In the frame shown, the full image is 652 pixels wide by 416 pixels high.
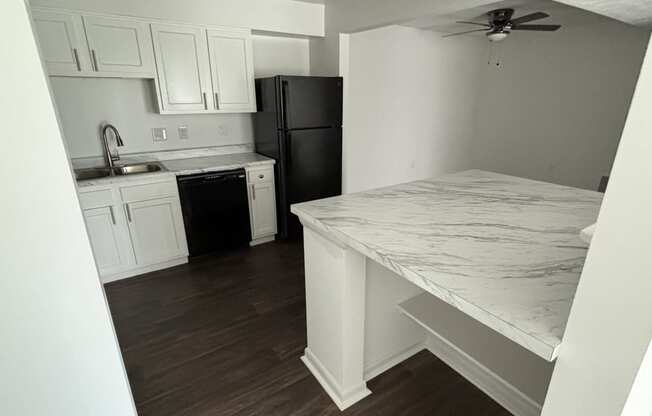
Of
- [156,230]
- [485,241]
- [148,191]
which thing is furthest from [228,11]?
[485,241]

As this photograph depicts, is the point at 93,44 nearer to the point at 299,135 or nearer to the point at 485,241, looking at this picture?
the point at 299,135

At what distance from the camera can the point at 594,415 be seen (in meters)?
0.64

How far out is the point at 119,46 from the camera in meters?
2.55

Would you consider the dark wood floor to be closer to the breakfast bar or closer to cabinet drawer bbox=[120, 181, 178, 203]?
the breakfast bar

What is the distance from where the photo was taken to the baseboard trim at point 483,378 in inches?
52.2

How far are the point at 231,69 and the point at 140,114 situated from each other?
3.11ft

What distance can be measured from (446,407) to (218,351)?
52.0 inches

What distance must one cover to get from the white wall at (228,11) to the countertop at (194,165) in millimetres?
1220

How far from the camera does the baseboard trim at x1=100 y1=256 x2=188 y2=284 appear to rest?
8.94 ft

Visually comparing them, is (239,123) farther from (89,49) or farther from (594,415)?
(594,415)

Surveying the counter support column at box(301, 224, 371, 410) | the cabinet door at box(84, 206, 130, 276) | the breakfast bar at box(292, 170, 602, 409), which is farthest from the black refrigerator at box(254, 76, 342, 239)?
the counter support column at box(301, 224, 371, 410)

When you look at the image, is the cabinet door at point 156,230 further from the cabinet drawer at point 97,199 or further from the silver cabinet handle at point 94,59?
the silver cabinet handle at point 94,59

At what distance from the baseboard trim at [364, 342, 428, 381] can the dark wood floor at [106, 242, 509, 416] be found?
0.11ft

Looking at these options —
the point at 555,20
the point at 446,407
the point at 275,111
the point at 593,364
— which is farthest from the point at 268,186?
the point at 555,20
